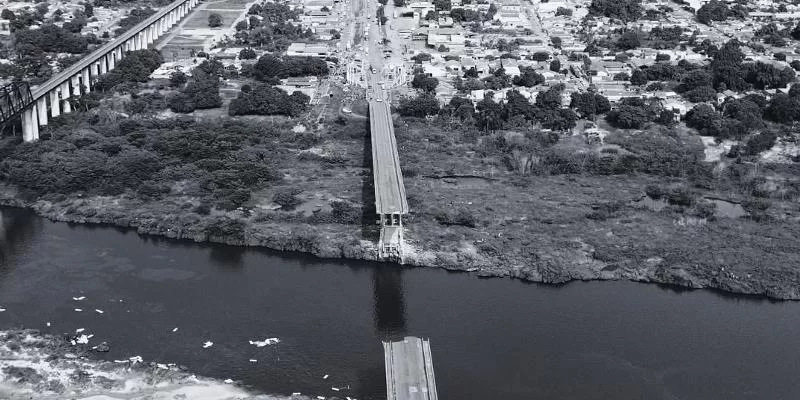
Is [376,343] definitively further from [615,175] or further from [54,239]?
[615,175]

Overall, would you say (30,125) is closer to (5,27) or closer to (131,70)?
(131,70)

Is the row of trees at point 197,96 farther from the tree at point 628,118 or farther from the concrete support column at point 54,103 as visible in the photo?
the tree at point 628,118

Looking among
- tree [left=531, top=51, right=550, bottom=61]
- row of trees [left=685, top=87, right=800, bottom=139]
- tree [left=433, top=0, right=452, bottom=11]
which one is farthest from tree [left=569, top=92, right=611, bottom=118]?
tree [left=433, top=0, right=452, bottom=11]

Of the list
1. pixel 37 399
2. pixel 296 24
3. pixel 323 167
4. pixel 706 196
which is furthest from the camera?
pixel 296 24

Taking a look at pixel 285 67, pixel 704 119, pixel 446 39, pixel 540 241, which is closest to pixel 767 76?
pixel 704 119

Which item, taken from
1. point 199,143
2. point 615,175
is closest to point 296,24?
point 199,143

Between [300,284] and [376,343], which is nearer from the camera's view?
[376,343]

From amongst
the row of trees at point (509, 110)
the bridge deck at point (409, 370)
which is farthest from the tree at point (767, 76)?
the bridge deck at point (409, 370)

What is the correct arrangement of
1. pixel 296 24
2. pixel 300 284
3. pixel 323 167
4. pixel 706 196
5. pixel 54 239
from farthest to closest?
pixel 296 24 → pixel 323 167 → pixel 706 196 → pixel 54 239 → pixel 300 284
